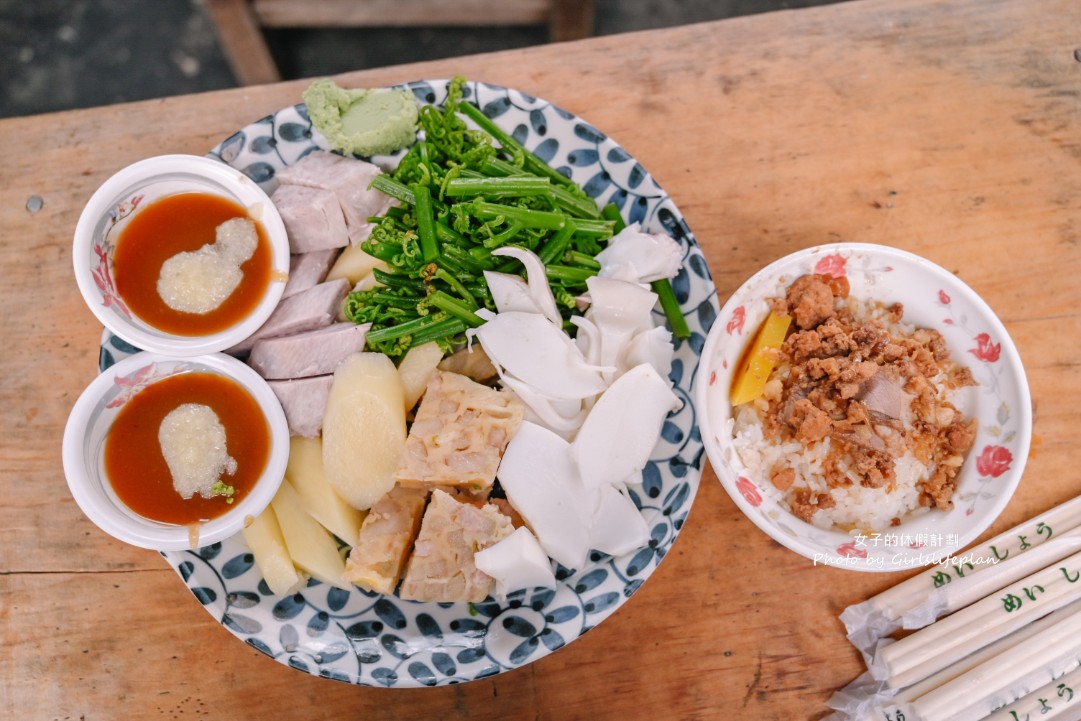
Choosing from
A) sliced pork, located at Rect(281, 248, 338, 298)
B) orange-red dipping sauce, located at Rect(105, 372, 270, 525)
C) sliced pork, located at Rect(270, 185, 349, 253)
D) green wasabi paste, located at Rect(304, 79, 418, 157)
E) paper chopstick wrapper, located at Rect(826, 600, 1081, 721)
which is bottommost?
paper chopstick wrapper, located at Rect(826, 600, 1081, 721)

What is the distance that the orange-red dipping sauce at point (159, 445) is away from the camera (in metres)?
2.04

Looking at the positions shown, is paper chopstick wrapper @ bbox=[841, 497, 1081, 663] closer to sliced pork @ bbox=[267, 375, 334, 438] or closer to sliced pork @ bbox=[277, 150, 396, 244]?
sliced pork @ bbox=[267, 375, 334, 438]

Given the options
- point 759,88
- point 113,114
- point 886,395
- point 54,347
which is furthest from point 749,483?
point 113,114

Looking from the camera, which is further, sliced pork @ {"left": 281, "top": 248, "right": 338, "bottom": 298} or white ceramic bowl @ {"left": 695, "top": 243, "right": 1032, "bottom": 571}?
sliced pork @ {"left": 281, "top": 248, "right": 338, "bottom": 298}

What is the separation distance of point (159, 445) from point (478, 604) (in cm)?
104

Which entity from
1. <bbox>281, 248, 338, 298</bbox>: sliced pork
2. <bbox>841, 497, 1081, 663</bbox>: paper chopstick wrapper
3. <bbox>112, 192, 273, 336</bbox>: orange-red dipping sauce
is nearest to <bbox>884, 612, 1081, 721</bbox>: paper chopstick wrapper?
<bbox>841, 497, 1081, 663</bbox>: paper chopstick wrapper

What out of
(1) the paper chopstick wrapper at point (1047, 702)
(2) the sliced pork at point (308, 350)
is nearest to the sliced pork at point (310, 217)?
(2) the sliced pork at point (308, 350)

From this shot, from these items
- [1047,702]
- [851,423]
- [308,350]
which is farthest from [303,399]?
[1047,702]

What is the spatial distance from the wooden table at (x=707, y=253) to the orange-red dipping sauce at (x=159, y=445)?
0.34 m

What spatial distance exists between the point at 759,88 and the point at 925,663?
1.92 m

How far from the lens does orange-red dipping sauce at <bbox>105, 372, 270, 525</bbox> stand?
2037mm

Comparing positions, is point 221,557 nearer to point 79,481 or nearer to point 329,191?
point 79,481

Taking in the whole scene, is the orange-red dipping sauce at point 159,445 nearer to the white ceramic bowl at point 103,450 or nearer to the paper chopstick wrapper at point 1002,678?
the white ceramic bowl at point 103,450

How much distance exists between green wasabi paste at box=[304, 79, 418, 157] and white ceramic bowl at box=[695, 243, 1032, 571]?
44.7 inches
